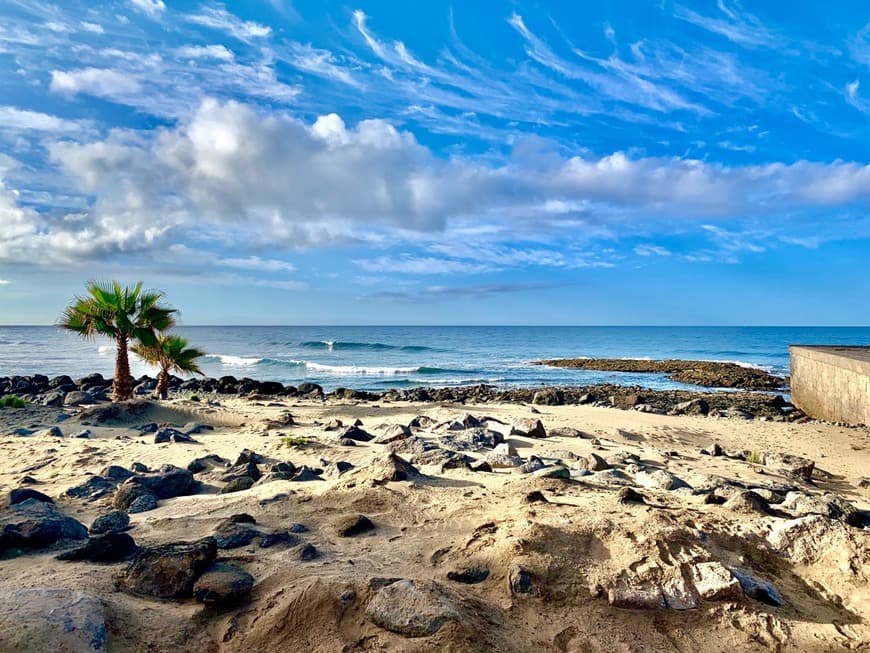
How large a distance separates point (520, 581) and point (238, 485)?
4.48m

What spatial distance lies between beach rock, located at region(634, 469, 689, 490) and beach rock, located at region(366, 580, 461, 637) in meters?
4.33

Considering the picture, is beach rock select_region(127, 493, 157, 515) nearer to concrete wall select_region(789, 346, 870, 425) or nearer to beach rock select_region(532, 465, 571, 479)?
beach rock select_region(532, 465, 571, 479)

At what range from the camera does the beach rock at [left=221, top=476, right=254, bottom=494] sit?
276 inches

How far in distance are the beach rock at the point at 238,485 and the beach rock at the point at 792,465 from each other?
29.2 ft

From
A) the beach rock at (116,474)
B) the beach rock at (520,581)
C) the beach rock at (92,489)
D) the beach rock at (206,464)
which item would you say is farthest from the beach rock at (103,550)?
the beach rock at (206,464)

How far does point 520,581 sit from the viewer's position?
401 centimetres

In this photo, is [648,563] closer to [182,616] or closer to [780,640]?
[780,640]

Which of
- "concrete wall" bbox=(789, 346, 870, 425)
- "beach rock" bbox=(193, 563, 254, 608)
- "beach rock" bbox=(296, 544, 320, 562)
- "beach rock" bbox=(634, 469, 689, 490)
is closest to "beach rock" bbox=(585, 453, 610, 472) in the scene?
"beach rock" bbox=(634, 469, 689, 490)

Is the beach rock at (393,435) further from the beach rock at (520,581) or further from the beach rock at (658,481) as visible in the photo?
the beach rock at (520,581)

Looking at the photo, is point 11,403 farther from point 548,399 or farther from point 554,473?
point 548,399

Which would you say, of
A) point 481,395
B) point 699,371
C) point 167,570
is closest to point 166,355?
point 481,395

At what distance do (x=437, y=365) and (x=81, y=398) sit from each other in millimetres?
32226

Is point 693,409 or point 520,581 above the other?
point 520,581

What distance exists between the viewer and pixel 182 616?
3.58 m
